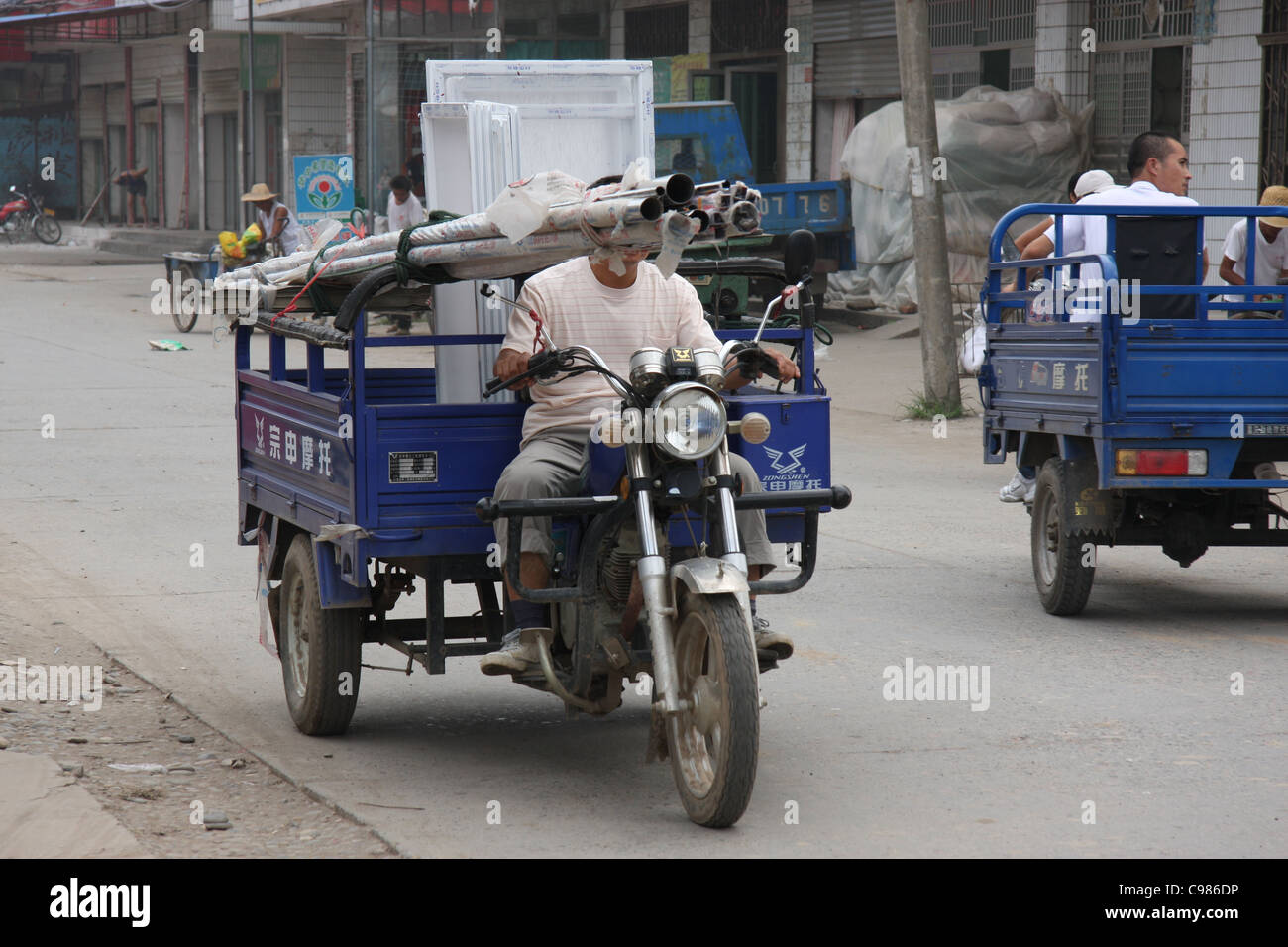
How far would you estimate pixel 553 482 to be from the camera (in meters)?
4.96

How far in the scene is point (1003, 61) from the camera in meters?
21.2

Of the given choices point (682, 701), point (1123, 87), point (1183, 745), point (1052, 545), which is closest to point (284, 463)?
point (682, 701)

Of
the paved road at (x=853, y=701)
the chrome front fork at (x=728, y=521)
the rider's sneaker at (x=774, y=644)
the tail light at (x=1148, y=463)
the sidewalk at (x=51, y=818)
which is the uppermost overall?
the chrome front fork at (x=728, y=521)

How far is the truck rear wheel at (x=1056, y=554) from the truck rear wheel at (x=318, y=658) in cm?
335

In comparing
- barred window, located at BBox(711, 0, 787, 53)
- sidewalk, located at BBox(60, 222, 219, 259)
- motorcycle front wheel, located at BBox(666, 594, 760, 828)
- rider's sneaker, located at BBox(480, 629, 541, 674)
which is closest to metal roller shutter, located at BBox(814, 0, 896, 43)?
barred window, located at BBox(711, 0, 787, 53)

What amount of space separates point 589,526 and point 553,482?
6.9 inches

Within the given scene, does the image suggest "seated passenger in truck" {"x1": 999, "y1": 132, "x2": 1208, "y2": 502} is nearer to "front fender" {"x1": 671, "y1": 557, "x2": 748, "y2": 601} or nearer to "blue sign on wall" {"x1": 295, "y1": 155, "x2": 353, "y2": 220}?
"front fender" {"x1": 671, "y1": 557, "x2": 748, "y2": 601}

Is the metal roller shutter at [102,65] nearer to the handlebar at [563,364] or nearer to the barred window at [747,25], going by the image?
the barred window at [747,25]

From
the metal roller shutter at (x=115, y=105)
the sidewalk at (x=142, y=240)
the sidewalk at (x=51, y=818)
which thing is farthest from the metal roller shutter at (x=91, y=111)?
the sidewalk at (x=51, y=818)

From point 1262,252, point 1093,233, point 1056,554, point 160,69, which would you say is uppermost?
point 160,69

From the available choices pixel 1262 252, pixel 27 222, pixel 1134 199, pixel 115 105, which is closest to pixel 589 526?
pixel 1134 199

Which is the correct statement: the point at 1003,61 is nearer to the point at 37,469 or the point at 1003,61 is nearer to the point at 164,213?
the point at 37,469

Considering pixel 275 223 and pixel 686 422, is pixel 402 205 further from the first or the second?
pixel 686 422

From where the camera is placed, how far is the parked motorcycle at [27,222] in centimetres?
4009
